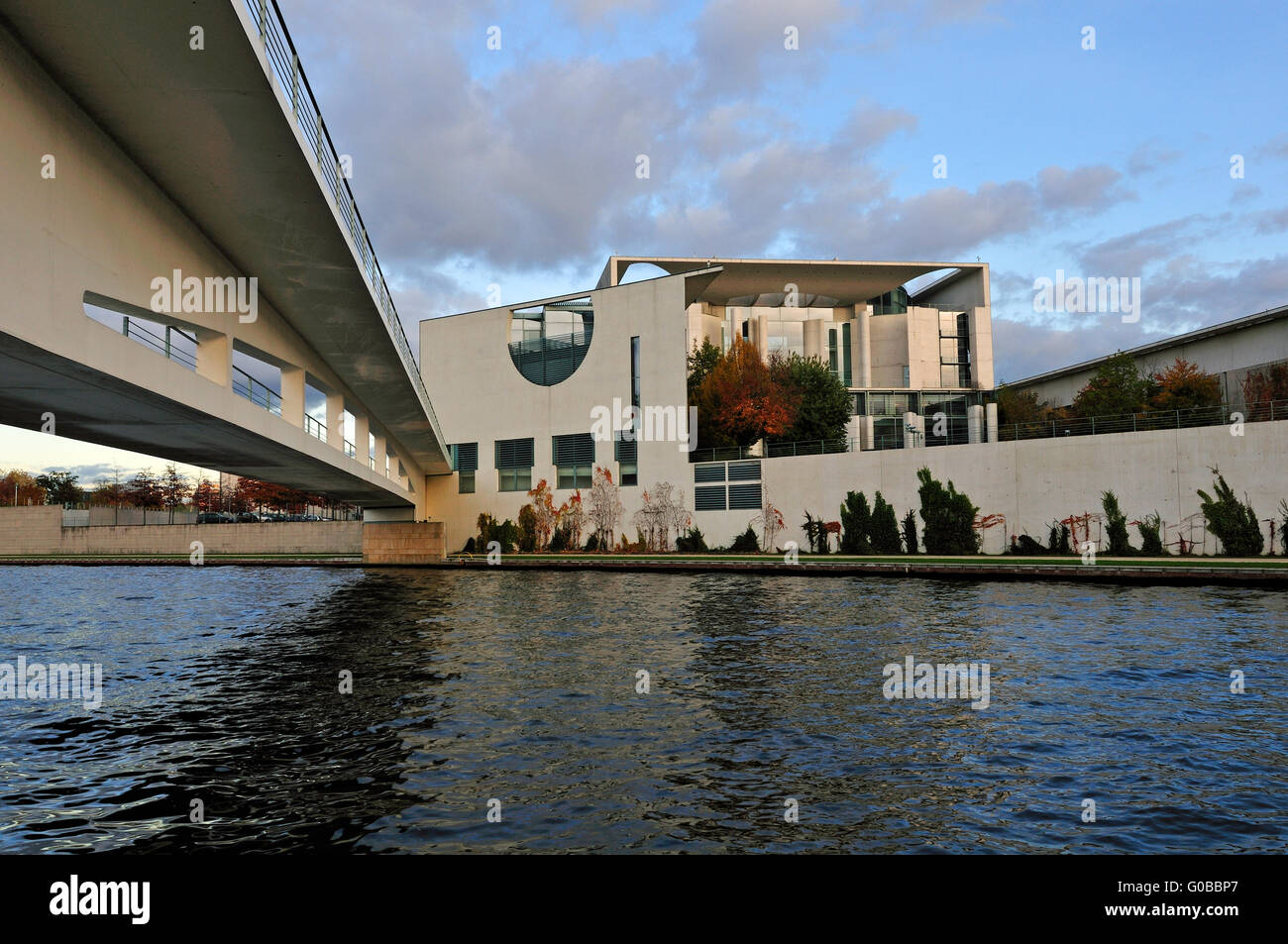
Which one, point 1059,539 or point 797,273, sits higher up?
point 797,273

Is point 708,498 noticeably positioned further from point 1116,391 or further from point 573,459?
point 1116,391

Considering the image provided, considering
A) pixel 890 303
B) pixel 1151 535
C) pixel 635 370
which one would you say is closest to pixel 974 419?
pixel 890 303

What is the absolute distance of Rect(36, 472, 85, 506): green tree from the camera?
97938mm

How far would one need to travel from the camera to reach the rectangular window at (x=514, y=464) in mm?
54094

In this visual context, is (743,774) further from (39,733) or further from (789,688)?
(39,733)

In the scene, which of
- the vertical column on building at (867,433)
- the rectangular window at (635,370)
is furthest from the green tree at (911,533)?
the vertical column on building at (867,433)

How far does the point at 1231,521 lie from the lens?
33.9 metres

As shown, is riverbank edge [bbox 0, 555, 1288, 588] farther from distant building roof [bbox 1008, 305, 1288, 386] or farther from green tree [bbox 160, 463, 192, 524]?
green tree [bbox 160, 463, 192, 524]

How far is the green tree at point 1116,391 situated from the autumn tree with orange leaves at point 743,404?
834 inches

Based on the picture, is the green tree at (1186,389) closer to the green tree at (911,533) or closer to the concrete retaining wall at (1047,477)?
the concrete retaining wall at (1047,477)

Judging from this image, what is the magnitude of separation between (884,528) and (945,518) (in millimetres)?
3023

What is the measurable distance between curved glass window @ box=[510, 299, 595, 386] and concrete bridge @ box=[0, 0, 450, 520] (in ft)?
112
